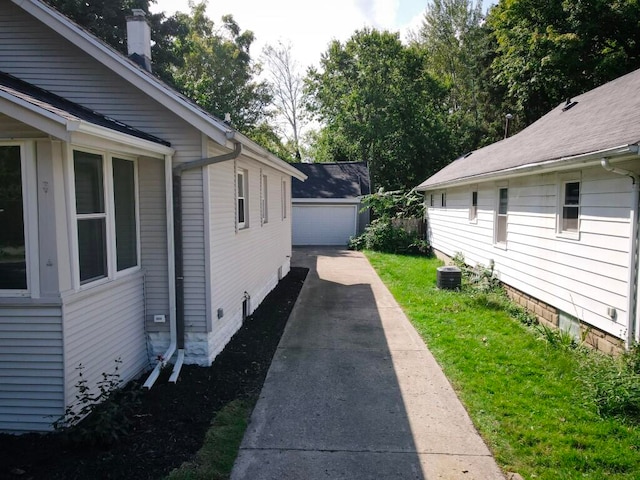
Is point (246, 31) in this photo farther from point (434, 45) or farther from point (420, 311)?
point (420, 311)

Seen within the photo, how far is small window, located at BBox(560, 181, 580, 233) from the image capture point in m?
7.00

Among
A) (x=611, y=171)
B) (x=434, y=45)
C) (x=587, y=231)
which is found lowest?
(x=587, y=231)

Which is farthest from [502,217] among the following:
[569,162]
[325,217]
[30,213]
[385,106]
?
[385,106]

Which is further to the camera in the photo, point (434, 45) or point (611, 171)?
point (434, 45)

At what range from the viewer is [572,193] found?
7.19 m

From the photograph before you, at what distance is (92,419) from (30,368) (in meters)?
0.91

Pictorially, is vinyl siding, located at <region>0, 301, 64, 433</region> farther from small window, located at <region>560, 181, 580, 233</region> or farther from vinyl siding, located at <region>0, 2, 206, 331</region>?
small window, located at <region>560, 181, 580, 233</region>

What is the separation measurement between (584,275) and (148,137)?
6450 mm

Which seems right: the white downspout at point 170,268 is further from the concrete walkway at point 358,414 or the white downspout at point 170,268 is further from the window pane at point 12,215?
the window pane at point 12,215

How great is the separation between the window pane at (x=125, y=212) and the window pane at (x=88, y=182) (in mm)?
400

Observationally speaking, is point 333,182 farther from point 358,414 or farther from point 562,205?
point 358,414

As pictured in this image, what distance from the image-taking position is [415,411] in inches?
193

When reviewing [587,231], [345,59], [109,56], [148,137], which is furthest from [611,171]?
[345,59]

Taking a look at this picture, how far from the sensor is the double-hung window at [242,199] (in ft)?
26.4
